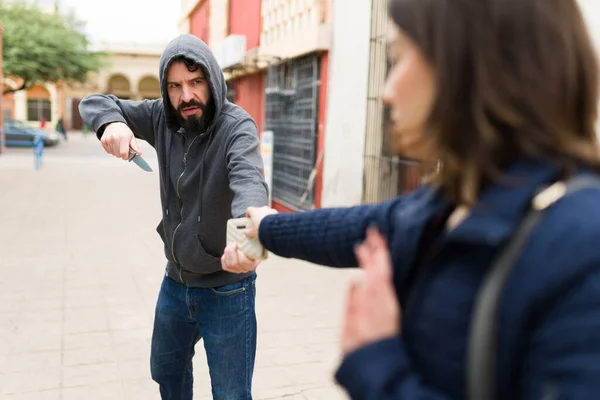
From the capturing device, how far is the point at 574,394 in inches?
32.3

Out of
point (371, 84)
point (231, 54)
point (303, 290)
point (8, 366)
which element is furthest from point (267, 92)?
point (8, 366)

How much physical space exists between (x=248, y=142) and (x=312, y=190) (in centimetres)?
697

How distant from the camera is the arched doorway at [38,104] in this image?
48.4 metres

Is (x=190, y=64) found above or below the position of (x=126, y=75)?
below

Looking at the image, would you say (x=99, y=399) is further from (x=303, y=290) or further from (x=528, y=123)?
(x=528, y=123)

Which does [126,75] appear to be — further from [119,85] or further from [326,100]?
[326,100]

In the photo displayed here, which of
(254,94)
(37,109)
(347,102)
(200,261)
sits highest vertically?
(254,94)

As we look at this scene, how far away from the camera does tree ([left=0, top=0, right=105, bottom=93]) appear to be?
28281 mm

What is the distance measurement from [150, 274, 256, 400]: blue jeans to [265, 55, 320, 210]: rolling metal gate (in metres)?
6.72

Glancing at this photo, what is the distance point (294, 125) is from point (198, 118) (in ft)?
25.6

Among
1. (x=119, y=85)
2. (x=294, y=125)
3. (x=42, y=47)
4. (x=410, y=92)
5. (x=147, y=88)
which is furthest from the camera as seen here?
(x=147, y=88)

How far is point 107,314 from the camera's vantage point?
539 centimetres

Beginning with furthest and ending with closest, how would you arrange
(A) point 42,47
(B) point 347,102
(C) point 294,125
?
(A) point 42,47 → (C) point 294,125 → (B) point 347,102

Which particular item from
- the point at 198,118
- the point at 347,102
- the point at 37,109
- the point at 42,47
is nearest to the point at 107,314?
the point at 198,118
